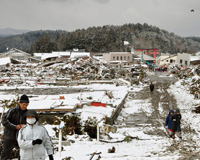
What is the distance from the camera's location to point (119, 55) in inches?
2485

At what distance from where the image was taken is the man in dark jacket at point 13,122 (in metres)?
4.76

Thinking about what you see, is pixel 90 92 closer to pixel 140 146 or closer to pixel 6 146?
pixel 140 146

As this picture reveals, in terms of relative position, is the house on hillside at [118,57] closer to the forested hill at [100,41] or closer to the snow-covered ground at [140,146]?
the forested hill at [100,41]

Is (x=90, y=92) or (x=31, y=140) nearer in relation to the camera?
(x=31, y=140)

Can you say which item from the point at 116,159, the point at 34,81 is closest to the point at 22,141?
the point at 116,159

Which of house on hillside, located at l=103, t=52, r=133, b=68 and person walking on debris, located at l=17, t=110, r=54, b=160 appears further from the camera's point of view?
house on hillside, located at l=103, t=52, r=133, b=68

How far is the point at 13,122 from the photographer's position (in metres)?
4.84

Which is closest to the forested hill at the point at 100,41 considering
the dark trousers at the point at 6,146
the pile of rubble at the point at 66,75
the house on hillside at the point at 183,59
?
the house on hillside at the point at 183,59

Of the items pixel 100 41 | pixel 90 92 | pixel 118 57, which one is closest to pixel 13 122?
pixel 90 92

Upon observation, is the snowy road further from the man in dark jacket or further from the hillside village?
the man in dark jacket

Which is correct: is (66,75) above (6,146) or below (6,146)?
above

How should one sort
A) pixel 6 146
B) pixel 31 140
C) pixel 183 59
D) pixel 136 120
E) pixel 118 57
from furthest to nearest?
pixel 183 59
pixel 118 57
pixel 136 120
pixel 6 146
pixel 31 140

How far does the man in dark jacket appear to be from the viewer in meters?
4.76

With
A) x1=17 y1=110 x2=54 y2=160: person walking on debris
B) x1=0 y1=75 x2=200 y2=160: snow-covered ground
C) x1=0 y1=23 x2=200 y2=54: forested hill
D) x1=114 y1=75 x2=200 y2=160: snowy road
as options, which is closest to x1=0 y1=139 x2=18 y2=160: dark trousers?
x1=17 y1=110 x2=54 y2=160: person walking on debris
